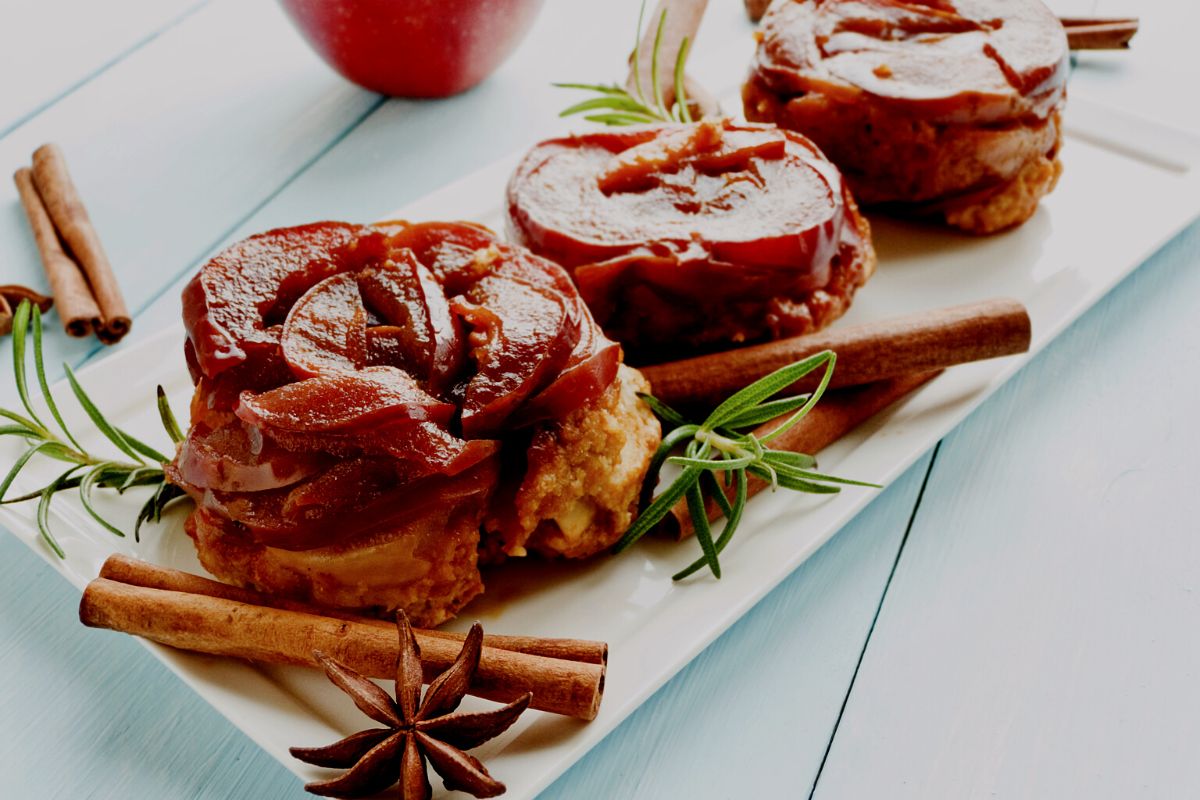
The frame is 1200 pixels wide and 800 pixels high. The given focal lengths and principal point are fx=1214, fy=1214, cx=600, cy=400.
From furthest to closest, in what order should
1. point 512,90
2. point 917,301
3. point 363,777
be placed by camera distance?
point 512,90 → point 917,301 → point 363,777

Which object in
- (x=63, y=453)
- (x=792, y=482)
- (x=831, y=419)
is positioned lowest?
(x=831, y=419)

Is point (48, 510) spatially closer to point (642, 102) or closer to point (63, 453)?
point (63, 453)

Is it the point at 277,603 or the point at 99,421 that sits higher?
the point at 99,421

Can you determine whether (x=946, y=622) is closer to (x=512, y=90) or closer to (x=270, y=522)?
(x=270, y=522)

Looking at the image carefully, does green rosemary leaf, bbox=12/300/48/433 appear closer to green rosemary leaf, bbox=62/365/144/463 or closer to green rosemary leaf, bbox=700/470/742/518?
green rosemary leaf, bbox=62/365/144/463

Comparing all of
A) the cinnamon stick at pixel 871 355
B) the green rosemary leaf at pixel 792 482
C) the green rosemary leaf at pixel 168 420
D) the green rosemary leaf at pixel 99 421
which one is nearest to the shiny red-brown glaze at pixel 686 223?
the cinnamon stick at pixel 871 355

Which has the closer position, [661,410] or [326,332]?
[326,332]

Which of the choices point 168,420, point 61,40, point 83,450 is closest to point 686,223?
point 168,420

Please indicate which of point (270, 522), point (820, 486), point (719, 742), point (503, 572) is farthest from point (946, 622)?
point (270, 522)
